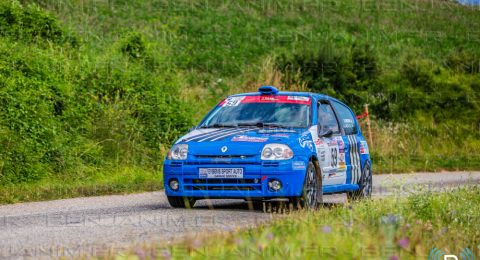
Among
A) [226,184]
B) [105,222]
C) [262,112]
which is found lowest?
[105,222]

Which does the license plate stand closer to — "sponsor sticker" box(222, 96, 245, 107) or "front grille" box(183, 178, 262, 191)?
"front grille" box(183, 178, 262, 191)

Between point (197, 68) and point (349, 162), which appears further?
point (197, 68)

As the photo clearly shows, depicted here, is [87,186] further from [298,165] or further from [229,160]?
[298,165]

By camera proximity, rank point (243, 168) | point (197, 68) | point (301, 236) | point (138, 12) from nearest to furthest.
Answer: point (301, 236), point (243, 168), point (197, 68), point (138, 12)

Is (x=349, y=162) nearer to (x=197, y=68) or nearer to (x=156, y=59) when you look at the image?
(x=156, y=59)

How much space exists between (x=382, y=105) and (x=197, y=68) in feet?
29.9

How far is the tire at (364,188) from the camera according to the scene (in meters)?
14.0

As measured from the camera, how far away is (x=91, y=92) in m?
20.5

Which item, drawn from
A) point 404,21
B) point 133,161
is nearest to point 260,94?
point 133,161

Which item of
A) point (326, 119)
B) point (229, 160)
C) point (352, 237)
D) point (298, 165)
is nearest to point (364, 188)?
point (326, 119)

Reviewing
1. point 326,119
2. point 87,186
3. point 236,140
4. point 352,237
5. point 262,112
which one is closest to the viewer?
point 352,237

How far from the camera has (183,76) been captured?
108ft

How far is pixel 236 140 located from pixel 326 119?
2217 millimetres

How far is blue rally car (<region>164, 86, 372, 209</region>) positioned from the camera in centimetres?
1138
